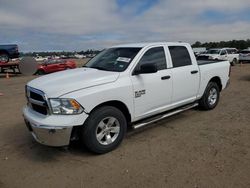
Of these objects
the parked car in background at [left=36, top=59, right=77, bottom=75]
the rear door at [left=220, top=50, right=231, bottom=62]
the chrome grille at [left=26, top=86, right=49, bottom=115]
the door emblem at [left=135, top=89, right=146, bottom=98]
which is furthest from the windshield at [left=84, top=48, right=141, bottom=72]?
the rear door at [left=220, top=50, right=231, bottom=62]

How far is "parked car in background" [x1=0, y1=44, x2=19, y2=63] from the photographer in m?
18.4

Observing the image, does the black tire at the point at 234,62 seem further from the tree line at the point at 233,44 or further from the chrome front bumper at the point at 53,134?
the tree line at the point at 233,44

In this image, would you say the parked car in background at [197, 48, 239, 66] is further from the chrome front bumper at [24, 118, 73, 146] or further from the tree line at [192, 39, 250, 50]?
the tree line at [192, 39, 250, 50]

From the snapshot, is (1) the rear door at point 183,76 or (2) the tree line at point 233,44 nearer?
(1) the rear door at point 183,76

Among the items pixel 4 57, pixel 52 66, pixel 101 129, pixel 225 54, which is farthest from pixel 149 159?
pixel 225 54

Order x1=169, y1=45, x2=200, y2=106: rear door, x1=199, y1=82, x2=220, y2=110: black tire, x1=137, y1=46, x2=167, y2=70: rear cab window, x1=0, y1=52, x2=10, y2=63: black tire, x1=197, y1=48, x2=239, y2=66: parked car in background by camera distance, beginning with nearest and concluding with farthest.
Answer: x1=137, y1=46, x2=167, y2=70: rear cab window, x1=169, y1=45, x2=200, y2=106: rear door, x1=199, y1=82, x2=220, y2=110: black tire, x1=0, y1=52, x2=10, y2=63: black tire, x1=197, y1=48, x2=239, y2=66: parked car in background

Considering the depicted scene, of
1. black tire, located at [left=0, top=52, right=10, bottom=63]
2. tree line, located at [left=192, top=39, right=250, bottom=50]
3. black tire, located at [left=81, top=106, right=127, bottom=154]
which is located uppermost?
tree line, located at [left=192, top=39, right=250, bottom=50]

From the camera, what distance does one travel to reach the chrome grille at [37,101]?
367 centimetres

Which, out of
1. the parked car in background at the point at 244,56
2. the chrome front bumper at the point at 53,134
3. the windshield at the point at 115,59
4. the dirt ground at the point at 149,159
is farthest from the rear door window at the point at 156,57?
the parked car in background at the point at 244,56

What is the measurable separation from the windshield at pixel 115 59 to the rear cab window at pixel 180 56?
91cm

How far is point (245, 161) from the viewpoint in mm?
3615

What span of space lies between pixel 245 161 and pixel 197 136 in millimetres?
1116

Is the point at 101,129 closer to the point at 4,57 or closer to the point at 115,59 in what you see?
the point at 115,59

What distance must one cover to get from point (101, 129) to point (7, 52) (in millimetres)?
17393
